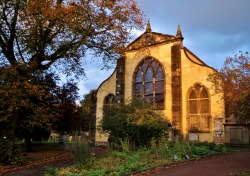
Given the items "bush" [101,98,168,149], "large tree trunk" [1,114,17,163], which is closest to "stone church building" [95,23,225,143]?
"bush" [101,98,168,149]

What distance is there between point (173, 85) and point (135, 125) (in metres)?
9.39

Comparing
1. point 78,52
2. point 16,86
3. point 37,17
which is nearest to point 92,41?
point 78,52

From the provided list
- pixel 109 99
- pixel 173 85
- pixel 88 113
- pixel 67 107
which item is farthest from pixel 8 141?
pixel 88 113

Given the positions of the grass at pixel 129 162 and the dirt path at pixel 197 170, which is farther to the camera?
the grass at pixel 129 162

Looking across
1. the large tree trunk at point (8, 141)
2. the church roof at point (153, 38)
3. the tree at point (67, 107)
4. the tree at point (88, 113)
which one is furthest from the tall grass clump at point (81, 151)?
the tree at point (88, 113)

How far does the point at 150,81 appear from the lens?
93.7 ft

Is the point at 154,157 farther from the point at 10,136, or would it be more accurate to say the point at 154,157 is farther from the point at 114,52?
the point at 10,136

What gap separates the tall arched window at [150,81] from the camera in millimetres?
27422

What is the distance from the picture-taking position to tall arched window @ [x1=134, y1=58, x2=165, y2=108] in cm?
2742

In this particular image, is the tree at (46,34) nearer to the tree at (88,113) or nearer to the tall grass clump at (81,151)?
the tall grass clump at (81,151)

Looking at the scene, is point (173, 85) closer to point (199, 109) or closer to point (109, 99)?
point (199, 109)

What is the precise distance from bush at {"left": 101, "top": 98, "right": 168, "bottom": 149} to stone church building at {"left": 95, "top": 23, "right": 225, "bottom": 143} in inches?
208

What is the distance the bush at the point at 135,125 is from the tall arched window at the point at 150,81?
27.2 ft

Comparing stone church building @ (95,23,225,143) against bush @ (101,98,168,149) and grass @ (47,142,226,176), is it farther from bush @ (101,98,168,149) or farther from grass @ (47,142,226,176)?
grass @ (47,142,226,176)
